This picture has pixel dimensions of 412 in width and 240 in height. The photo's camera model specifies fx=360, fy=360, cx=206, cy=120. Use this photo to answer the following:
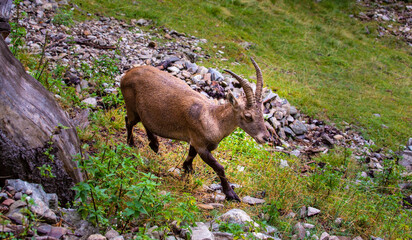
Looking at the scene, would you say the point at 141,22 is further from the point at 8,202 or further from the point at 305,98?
the point at 8,202

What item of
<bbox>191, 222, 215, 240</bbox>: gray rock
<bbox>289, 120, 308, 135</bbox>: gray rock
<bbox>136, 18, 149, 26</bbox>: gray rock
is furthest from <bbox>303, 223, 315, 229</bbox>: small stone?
<bbox>136, 18, 149, 26</bbox>: gray rock

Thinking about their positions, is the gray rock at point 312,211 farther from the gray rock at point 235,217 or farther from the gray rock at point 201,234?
the gray rock at point 201,234

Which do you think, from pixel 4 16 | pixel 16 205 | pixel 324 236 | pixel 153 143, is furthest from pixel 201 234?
pixel 4 16

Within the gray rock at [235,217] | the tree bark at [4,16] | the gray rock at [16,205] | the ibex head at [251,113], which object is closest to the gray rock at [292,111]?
the ibex head at [251,113]

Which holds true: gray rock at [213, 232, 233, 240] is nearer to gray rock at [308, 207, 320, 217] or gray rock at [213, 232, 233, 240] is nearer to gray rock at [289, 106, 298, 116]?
gray rock at [308, 207, 320, 217]

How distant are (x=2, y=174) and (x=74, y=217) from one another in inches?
31.1

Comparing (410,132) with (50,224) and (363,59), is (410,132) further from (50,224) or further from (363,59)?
(50,224)

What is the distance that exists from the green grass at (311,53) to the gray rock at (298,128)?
91 cm

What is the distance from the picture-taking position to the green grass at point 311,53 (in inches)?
430

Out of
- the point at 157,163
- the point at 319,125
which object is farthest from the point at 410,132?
the point at 157,163

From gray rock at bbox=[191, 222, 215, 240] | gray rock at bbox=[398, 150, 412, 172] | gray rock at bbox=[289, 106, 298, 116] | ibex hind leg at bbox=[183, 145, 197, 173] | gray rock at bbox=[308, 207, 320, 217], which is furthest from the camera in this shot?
gray rock at bbox=[289, 106, 298, 116]

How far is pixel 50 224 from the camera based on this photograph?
3252 millimetres

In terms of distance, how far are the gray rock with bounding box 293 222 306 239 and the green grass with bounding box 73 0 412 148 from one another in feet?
19.9

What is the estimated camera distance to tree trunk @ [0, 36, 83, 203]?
3469 mm
